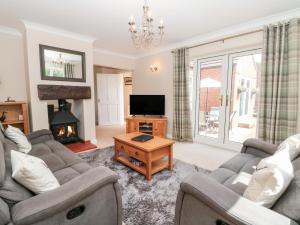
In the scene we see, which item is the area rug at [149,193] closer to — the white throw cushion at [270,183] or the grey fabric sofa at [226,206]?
the grey fabric sofa at [226,206]

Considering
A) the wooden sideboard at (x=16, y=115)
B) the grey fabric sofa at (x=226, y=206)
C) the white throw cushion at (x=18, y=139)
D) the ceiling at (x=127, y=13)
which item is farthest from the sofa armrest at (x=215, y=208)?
the wooden sideboard at (x=16, y=115)

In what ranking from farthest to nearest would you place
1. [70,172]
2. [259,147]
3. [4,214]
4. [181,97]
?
[181,97] < [259,147] < [70,172] < [4,214]

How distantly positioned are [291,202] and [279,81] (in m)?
2.39

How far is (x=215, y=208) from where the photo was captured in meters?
0.96

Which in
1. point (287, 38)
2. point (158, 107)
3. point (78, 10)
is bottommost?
point (158, 107)

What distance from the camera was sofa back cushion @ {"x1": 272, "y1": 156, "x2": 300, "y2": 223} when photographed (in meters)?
0.84

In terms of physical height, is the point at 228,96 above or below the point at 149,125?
above

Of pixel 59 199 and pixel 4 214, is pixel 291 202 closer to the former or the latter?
pixel 59 199

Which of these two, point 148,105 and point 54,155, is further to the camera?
point 148,105

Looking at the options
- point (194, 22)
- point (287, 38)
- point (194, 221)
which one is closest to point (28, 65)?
point (194, 22)

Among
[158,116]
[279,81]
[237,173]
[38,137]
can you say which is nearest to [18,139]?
[38,137]

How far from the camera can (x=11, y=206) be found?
0.95 metres

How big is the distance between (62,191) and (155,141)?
165cm

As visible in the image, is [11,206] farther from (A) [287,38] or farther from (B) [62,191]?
(A) [287,38]
